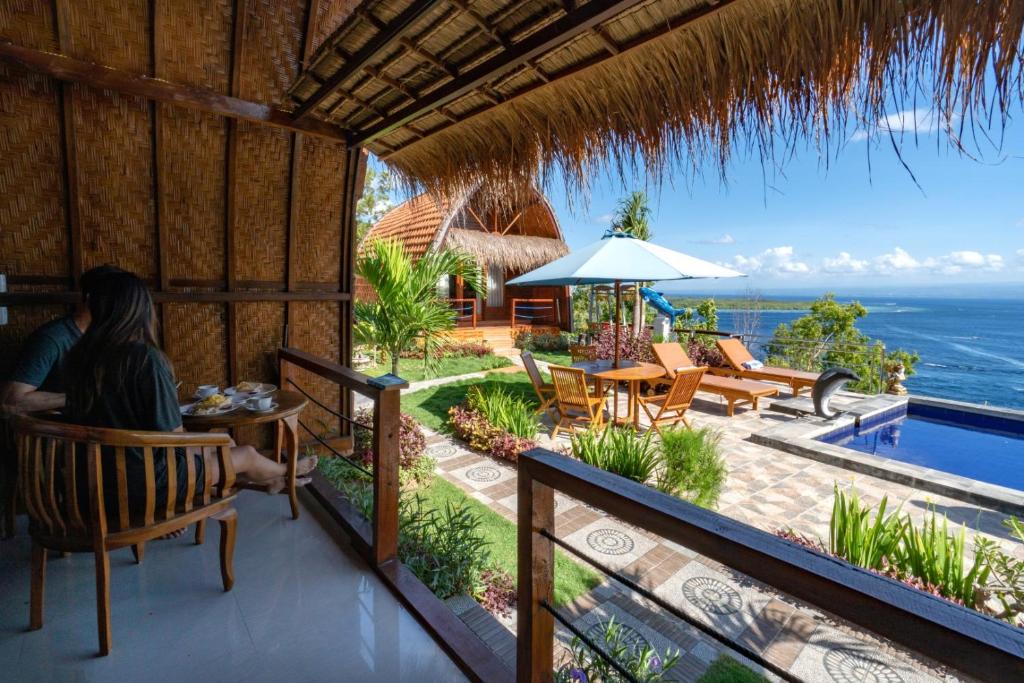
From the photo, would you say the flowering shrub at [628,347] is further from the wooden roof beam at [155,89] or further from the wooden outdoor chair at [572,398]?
the wooden roof beam at [155,89]

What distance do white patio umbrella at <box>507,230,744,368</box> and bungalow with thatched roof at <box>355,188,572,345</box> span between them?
16.5 ft

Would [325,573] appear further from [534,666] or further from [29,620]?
[534,666]

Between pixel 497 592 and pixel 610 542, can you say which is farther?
pixel 610 542

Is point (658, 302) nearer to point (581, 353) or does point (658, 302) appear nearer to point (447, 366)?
point (581, 353)

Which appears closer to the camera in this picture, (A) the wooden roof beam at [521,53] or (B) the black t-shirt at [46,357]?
(A) the wooden roof beam at [521,53]

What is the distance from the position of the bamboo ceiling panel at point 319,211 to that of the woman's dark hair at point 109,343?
7.16 ft

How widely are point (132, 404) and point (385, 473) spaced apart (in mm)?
1107

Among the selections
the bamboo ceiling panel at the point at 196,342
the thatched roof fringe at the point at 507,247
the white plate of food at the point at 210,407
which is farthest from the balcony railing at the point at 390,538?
the thatched roof fringe at the point at 507,247

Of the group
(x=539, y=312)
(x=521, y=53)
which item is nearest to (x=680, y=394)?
(x=521, y=53)

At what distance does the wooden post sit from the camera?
244 cm

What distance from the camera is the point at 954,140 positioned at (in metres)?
1.75

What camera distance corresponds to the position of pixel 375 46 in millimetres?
2404

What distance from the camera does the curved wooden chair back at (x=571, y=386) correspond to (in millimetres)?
6047

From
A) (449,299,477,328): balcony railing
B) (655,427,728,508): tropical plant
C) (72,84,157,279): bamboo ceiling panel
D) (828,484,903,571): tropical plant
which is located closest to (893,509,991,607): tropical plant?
(828,484,903,571): tropical plant
